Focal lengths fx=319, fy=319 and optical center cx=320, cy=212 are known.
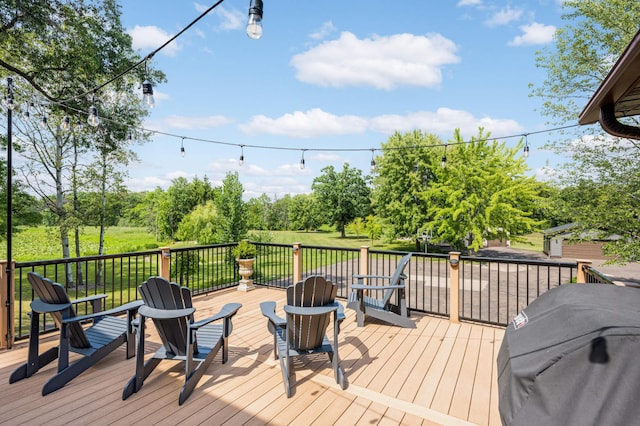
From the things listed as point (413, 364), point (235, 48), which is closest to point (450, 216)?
point (235, 48)

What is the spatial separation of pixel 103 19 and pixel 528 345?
1330cm

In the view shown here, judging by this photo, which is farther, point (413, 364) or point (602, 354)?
point (413, 364)

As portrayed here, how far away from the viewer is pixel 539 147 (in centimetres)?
1036

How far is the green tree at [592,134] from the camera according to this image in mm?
8539

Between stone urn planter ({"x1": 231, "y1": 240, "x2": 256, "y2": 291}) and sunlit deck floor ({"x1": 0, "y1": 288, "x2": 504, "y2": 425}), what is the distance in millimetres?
2546

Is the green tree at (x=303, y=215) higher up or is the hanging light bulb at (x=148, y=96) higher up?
the hanging light bulb at (x=148, y=96)

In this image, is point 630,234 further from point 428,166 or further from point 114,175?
point 114,175

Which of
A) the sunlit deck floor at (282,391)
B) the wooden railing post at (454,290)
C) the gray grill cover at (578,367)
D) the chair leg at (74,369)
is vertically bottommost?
the sunlit deck floor at (282,391)

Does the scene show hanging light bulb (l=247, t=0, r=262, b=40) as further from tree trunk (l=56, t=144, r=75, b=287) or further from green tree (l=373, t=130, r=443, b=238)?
green tree (l=373, t=130, r=443, b=238)

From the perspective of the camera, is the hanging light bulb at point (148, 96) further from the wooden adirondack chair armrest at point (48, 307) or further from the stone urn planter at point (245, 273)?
the stone urn planter at point (245, 273)

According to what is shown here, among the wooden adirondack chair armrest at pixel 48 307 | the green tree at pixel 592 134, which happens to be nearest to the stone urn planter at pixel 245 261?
the wooden adirondack chair armrest at pixel 48 307

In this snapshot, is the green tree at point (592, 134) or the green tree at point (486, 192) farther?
the green tree at point (486, 192)

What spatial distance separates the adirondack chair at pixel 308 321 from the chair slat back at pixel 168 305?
76 cm

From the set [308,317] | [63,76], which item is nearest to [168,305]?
[308,317]
